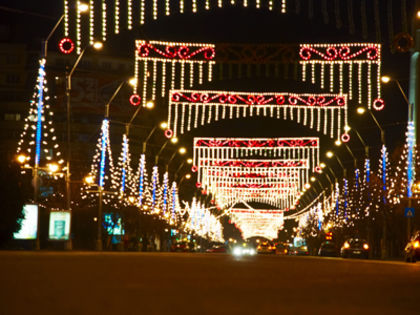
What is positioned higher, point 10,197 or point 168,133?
point 168,133

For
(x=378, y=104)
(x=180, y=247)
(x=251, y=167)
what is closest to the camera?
(x=378, y=104)

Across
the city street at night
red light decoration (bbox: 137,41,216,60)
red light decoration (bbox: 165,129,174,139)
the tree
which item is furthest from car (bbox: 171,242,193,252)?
red light decoration (bbox: 137,41,216,60)

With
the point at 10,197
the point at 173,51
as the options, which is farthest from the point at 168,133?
the point at 173,51

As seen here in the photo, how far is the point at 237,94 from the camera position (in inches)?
1972

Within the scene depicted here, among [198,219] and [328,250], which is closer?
[328,250]

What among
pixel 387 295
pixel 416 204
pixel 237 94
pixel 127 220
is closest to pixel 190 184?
pixel 127 220

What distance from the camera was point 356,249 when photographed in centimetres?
5619

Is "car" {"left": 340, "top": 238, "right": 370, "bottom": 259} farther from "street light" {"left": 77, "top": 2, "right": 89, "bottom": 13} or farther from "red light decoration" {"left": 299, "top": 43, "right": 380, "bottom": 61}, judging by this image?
"street light" {"left": 77, "top": 2, "right": 89, "bottom": 13}

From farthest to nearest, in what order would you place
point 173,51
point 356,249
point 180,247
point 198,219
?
point 198,219, point 180,247, point 356,249, point 173,51

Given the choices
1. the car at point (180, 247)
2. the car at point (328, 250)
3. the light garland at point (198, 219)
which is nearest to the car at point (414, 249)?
the car at point (328, 250)

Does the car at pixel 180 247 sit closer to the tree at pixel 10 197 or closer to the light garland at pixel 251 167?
the light garland at pixel 251 167

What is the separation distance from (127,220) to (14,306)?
7371 cm

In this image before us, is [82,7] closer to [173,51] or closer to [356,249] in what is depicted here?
[173,51]

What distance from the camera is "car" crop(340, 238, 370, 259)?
2196 inches
